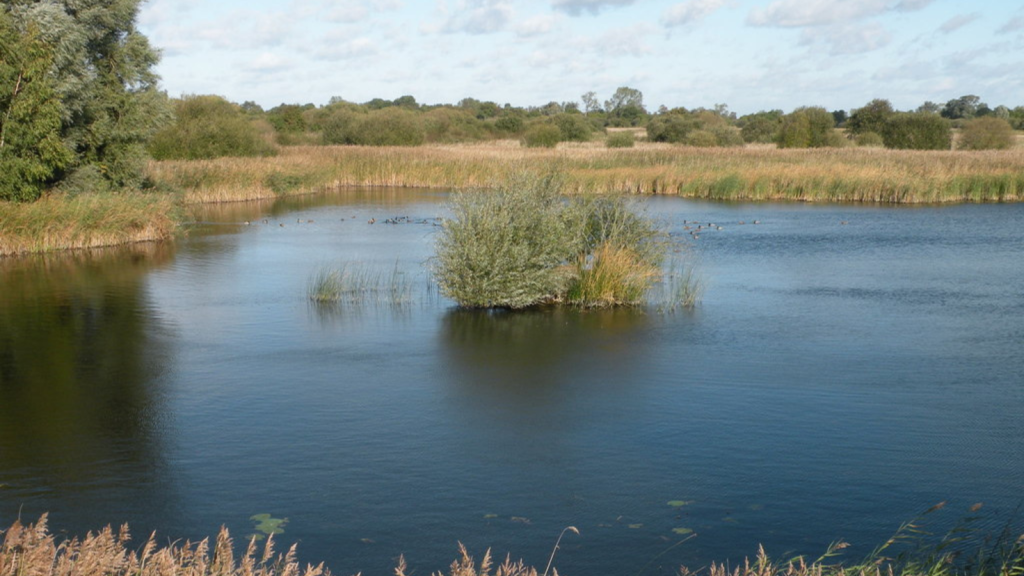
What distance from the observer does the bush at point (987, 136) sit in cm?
5509

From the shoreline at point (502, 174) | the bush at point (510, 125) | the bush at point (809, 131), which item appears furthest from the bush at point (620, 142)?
the bush at point (510, 125)

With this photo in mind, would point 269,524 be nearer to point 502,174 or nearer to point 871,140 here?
point 502,174

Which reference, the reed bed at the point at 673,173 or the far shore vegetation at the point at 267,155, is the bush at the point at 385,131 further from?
the reed bed at the point at 673,173

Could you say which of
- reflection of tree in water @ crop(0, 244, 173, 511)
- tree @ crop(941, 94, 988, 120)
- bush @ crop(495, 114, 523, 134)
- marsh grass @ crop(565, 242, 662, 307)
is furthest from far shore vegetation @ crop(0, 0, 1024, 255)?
tree @ crop(941, 94, 988, 120)

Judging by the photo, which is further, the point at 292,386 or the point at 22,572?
the point at 292,386

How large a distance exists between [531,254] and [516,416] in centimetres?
505

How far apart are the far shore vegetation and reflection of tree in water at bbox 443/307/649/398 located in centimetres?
241

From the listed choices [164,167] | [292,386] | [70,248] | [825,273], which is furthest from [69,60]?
[825,273]

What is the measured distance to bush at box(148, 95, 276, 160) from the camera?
37.9 metres

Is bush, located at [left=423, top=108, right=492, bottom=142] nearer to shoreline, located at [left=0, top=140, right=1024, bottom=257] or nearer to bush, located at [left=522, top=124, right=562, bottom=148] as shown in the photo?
bush, located at [left=522, top=124, right=562, bottom=148]

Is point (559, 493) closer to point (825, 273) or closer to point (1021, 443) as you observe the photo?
point (1021, 443)

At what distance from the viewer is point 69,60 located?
21688 millimetres

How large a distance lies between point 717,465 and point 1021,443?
2849mm

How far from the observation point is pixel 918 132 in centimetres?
5578
